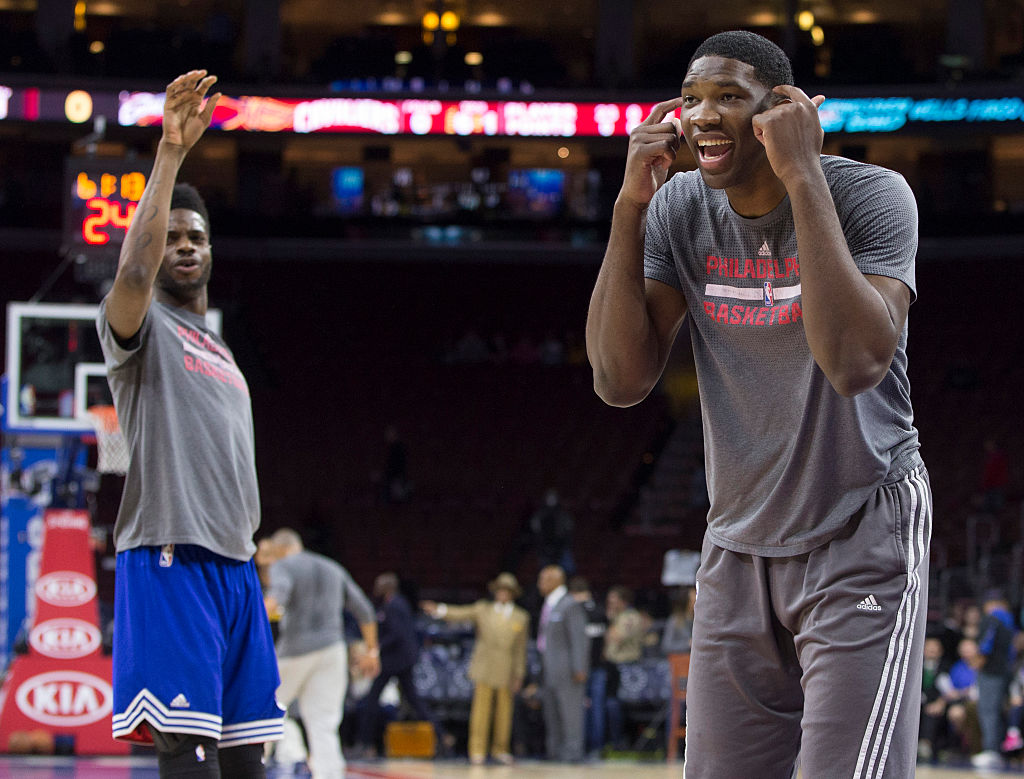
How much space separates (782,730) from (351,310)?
81.9 feet

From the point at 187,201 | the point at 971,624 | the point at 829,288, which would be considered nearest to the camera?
the point at 829,288

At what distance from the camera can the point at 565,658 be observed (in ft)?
40.7

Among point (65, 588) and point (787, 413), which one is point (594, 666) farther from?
point (787, 413)

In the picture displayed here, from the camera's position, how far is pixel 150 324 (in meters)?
3.76

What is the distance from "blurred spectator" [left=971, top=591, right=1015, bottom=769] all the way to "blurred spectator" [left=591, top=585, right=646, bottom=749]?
3288 millimetres

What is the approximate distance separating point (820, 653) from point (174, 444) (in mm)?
2022

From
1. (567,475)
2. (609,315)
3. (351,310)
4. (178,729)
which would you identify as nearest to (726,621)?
(609,315)

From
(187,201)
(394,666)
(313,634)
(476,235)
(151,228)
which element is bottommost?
(394,666)

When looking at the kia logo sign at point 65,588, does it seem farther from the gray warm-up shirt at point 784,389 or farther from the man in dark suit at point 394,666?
the gray warm-up shirt at point 784,389

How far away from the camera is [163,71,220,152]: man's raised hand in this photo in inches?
142

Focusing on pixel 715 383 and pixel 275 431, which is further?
pixel 275 431

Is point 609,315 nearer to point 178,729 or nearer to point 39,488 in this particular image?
point 178,729

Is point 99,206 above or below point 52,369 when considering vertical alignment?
above

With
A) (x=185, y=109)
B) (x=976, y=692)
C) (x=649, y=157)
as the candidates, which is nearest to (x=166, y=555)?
(x=185, y=109)
